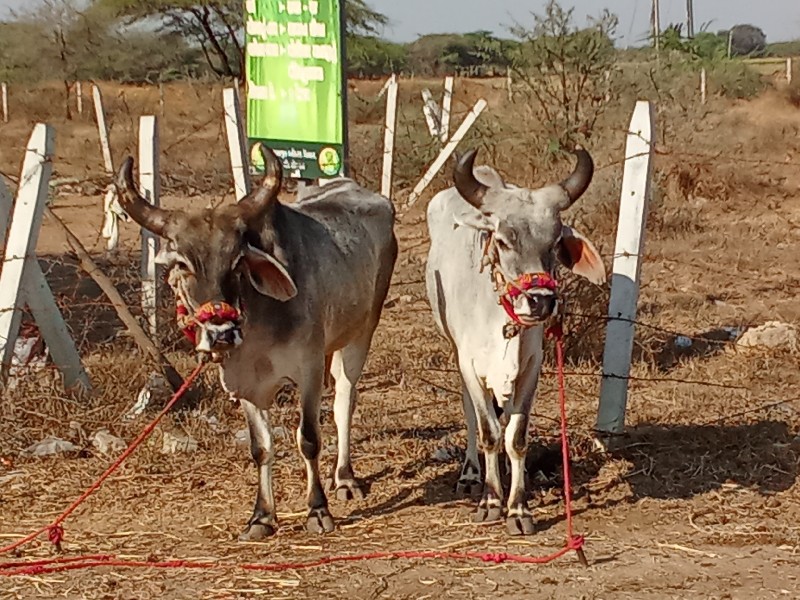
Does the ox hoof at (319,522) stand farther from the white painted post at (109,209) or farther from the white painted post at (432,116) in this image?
the white painted post at (432,116)

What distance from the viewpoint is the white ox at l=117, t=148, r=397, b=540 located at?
5094 mm

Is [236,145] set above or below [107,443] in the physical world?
above

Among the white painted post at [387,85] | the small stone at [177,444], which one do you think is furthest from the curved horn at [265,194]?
the white painted post at [387,85]

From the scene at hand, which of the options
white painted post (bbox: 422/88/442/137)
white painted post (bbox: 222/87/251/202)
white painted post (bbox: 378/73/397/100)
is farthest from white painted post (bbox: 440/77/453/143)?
white painted post (bbox: 222/87/251/202)

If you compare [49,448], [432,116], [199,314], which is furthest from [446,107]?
[199,314]

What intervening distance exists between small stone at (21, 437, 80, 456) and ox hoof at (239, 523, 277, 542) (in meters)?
1.69

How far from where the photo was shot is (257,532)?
558 centimetres

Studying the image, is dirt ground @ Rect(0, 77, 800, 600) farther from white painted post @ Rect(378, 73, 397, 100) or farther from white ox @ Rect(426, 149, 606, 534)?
white painted post @ Rect(378, 73, 397, 100)

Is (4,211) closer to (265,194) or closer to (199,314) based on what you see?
(265,194)

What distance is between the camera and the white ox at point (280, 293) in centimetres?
509

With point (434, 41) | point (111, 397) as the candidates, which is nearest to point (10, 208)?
point (111, 397)

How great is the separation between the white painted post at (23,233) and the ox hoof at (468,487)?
2.67 meters

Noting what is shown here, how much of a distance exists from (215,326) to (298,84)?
371 centimetres

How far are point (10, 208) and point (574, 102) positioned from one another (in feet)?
29.8
